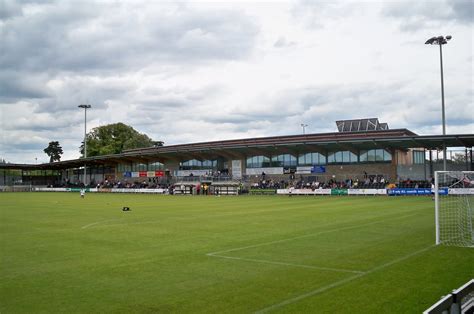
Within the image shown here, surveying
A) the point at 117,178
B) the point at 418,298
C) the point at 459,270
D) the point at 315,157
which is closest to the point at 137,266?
the point at 418,298

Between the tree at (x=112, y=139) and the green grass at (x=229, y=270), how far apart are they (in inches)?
4212

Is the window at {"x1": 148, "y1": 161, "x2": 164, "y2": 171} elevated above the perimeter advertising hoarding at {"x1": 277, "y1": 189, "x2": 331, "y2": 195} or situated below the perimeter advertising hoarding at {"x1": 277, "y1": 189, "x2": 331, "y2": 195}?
above

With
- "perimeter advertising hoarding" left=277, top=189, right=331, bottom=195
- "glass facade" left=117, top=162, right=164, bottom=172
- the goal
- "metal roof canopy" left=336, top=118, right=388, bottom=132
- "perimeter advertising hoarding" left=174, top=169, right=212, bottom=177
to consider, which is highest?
"metal roof canopy" left=336, top=118, right=388, bottom=132

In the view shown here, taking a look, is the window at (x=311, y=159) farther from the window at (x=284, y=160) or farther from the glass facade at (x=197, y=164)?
the glass facade at (x=197, y=164)

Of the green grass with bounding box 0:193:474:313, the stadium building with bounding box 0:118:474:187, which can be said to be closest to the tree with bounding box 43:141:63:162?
the stadium building with bounding box 0:118:474:187

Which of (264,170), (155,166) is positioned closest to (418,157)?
(264,170)

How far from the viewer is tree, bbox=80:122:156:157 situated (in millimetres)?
122000

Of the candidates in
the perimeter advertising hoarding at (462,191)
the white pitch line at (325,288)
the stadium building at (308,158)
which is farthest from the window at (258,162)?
the white pitch line at (325,288)

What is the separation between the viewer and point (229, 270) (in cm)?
1082

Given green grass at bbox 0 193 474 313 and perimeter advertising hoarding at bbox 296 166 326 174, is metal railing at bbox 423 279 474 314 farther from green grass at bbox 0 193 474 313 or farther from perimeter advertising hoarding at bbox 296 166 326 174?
perimeter advertising hoarding at bbox 296 166 326 174

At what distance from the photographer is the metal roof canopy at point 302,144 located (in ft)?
183

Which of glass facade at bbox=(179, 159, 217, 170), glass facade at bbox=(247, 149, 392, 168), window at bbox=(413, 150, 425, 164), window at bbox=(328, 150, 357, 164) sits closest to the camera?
glass facade at bbox=(247, 149, 392, 168)

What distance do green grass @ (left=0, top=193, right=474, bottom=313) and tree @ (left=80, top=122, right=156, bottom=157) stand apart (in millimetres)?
106976

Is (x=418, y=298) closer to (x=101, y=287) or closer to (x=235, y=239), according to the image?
(x=101, y=287)
